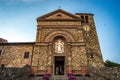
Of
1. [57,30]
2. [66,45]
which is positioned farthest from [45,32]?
[66,45]

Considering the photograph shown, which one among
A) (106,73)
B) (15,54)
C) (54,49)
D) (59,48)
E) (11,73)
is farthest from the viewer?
(15,54)

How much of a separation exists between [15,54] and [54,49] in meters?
6.96

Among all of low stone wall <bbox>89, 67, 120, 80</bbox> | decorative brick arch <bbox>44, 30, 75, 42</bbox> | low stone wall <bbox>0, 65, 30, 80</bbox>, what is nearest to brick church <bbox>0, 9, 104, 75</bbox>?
decorative brick arch <bbox>44, 30, 75, 42</bbox>

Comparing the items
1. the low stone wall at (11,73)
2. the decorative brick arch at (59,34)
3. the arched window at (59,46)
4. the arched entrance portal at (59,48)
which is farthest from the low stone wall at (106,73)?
the low stone wall at (11,73)

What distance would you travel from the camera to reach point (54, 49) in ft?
77.4

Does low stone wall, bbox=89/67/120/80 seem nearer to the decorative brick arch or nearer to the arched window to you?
the arched window

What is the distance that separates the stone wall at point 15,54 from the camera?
2497cm

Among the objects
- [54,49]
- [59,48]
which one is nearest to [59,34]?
[59,48]

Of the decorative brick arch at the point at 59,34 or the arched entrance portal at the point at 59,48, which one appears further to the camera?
the decorative brick arch at the point at 59,34

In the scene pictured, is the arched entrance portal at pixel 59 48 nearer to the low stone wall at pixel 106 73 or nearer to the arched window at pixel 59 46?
the arched window at pixel 59 46

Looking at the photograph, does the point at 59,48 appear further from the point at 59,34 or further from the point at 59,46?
the point at 59,34

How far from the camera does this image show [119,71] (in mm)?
16828

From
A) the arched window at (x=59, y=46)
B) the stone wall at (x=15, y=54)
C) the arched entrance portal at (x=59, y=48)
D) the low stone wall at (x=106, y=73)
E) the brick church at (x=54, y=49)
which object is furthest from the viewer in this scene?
the stone wall at (x=15, y=54)

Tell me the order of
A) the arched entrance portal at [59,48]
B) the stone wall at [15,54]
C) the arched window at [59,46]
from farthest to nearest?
the stone wall at [15,54], the arched window at [59,46], the arched entrance portal at [59,48]
